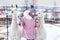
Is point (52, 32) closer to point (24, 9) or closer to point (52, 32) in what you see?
point (52, 32)

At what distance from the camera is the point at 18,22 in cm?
122

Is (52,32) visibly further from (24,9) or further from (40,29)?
(24,9)

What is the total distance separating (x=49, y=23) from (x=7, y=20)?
466mm

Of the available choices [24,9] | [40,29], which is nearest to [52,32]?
[40,29]

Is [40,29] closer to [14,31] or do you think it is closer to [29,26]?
[29,26]

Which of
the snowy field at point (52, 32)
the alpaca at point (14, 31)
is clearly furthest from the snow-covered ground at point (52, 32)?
the alpaca at point (14, 31)

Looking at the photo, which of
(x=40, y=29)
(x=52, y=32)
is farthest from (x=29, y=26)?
(x=52, y=32)

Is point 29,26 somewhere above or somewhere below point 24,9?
below

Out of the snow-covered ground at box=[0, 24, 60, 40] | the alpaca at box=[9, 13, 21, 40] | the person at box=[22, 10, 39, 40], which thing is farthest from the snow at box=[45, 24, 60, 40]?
the alpaca at box=[9, 13, 21, 40]

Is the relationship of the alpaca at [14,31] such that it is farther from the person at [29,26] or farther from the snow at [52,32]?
the snow at [52,32]

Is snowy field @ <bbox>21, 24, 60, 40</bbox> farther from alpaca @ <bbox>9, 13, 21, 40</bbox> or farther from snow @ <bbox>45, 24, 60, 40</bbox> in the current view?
alpaca @ <bbox>9, 13, 21, 40</bbox>

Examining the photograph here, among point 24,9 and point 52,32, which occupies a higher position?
point 24,9

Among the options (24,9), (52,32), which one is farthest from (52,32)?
(24,9)

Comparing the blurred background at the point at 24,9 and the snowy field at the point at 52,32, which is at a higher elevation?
the blurred background at the point at 24,9
